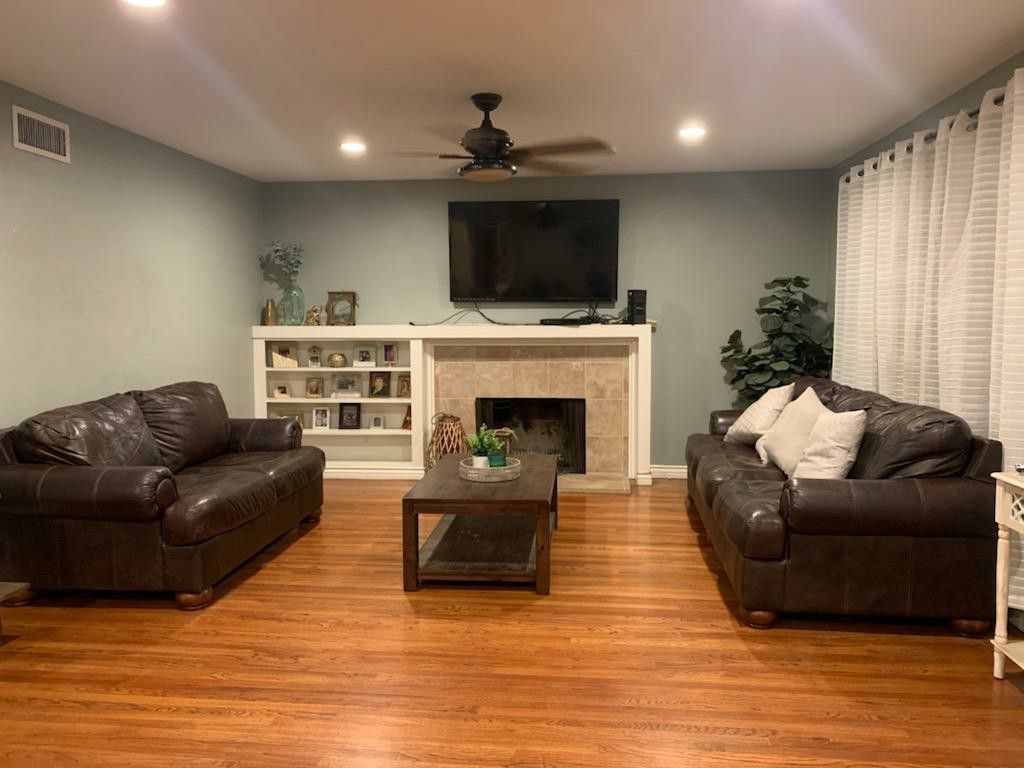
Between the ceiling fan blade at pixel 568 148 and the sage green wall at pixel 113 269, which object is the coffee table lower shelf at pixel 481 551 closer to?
the sage green wall at pixel 113 269

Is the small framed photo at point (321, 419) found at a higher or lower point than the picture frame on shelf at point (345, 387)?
lower

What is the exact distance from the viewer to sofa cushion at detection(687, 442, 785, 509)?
4012 mm

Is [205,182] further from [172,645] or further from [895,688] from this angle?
[895,688]

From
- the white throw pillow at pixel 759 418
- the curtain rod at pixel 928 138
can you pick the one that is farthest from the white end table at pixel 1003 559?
the white throw pillow at pixel 759 418

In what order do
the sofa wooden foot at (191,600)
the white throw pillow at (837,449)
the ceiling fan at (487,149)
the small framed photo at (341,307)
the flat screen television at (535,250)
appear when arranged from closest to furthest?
1. the sofa wooden foot at (191,600)
2. the white throw pillow at (837,449)
3. the ceiling fan at (487,149)
4. the flat screen television at (535,250)
5. the small framed photo at (341,307)

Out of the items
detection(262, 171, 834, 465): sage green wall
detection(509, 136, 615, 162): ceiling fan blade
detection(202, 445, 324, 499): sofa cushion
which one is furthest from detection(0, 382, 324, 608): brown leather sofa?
detection(262, 171, 834, 465): sage green wall

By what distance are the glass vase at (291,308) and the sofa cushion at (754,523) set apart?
159 inches

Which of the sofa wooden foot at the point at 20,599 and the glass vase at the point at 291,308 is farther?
the glass vase at the point at 291,308

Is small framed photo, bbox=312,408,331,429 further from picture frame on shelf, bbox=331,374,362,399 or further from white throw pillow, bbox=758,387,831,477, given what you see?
white throw pillow, bbox=758,387,831,477

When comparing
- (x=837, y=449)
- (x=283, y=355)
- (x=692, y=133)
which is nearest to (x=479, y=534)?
(x=837, y=449)

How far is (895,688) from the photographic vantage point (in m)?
2.66

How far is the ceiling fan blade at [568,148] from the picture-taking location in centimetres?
474

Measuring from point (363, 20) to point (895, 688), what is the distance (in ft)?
10.3

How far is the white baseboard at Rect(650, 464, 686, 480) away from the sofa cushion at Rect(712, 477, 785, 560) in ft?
8.52
